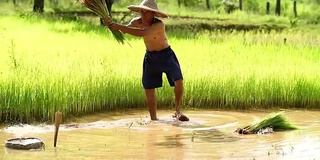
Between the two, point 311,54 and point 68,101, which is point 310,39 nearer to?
point 311,54

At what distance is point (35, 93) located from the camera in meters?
7.80

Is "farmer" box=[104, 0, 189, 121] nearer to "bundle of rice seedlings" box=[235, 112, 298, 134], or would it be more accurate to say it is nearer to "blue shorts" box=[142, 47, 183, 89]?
"blue shorts" box=[142, 47, 183, 89]

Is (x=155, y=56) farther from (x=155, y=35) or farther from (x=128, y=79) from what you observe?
(x=128, y=79)

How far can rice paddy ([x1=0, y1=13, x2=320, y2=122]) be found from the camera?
26.0 ft

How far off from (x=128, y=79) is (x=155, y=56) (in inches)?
46.4

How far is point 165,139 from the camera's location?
7.09 metres

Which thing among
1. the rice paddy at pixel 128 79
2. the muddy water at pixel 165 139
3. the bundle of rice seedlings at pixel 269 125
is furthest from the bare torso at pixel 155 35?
the bundle of rice seedlings at pixel 269 125

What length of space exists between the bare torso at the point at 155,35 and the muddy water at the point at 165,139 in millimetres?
820

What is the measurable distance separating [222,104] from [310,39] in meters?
8.54

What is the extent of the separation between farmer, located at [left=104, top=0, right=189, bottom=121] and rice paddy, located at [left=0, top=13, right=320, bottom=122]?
30.4 inches

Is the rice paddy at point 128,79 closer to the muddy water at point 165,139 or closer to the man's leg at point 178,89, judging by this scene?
the muddy water at point 165,139

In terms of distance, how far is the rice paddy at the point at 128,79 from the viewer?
7930mm

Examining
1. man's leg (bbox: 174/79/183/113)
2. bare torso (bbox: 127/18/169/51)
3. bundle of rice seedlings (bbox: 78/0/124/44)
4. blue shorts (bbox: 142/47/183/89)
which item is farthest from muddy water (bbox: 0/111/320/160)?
bundle of rice seedlings (bbox: 78/0/124/44)

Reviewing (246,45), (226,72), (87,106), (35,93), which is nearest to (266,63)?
(226,72)
